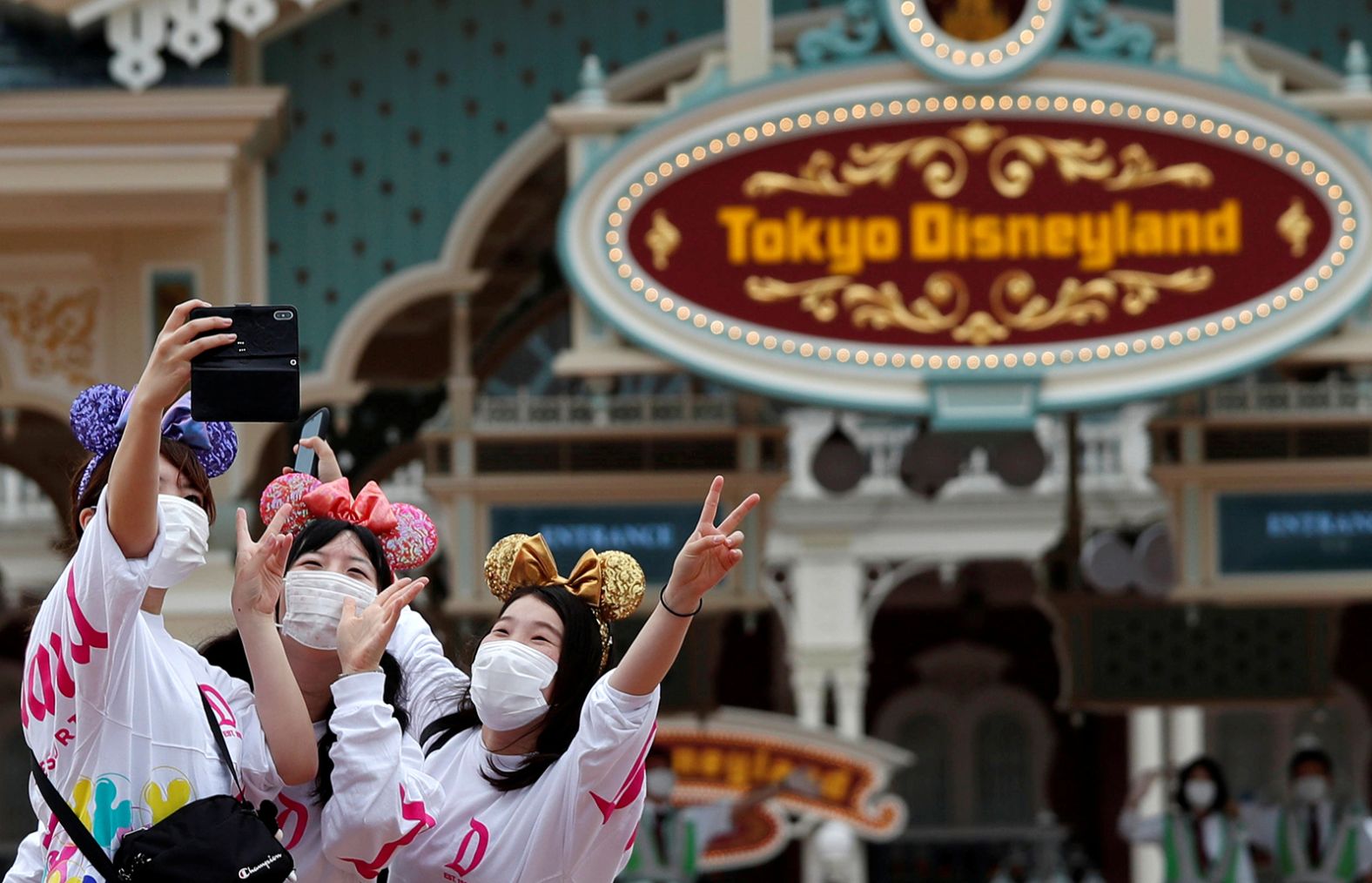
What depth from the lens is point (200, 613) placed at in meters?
8.83

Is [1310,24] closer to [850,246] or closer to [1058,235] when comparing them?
[1058,235]

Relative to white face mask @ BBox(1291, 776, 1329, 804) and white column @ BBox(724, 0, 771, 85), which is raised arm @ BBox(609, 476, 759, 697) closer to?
white column @ BBox(724, 0, 771, 85)

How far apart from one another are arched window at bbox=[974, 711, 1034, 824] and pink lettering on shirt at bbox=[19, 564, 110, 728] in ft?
43.8

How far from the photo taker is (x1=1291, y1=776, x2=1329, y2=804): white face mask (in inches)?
428

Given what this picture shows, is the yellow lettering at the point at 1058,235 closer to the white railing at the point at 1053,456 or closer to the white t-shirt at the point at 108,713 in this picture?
the white t-shirt at the point at 108,713

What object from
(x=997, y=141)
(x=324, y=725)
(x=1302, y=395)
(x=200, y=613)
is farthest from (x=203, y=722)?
(x=1302, y=395)

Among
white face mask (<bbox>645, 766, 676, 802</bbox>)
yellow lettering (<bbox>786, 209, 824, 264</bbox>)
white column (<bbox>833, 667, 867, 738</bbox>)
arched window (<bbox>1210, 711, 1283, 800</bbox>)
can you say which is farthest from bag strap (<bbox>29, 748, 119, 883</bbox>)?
arched window (<bbox>1210, 711, 1283, 800</bbox>)

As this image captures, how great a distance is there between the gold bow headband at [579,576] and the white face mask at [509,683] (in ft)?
0.58

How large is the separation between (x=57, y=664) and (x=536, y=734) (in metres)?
0.77

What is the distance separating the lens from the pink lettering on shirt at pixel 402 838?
367 cm

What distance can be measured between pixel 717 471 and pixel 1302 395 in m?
2.59

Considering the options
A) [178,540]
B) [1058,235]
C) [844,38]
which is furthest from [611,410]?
[178,540]

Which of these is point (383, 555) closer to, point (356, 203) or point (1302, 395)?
point (356, 203)

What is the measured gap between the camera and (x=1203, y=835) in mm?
10758
